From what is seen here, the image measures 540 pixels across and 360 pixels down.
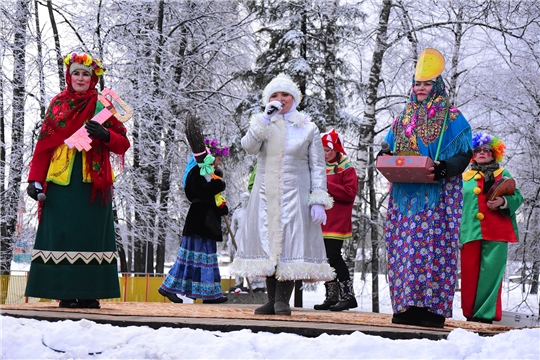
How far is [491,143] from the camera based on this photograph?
8219 mm

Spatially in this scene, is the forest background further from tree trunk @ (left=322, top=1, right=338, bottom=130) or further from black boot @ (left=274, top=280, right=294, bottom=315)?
black boot @ (left=274, top=280, right=294, bottom=315)

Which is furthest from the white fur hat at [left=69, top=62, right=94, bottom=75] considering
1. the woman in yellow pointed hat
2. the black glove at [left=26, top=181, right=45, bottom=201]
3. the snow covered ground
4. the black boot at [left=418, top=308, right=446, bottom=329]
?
the black boot at [left=418, top=308, right=446, bottom=329]

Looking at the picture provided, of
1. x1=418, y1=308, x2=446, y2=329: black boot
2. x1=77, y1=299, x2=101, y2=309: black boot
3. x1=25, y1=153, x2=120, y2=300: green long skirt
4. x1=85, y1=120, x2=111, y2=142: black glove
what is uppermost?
x1=85, y1=120, x2=111, y2=142: black glove

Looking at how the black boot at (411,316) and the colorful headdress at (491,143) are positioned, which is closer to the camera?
the black boot at (411,316)

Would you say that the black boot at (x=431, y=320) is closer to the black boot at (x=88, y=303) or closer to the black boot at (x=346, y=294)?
the black boot at (x=346, y=294)

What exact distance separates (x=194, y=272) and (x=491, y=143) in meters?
4.01

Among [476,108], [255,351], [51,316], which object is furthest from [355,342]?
[476,108]

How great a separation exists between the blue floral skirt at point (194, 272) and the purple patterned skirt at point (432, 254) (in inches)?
159

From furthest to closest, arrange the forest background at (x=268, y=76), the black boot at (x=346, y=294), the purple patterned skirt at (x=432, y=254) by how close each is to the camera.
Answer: the forest background at (x=268, y=76), the black boot at (x=346, y=294), the purple patterned skirt at (x=432, y=254)

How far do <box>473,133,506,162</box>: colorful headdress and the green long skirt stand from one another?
13.9ft

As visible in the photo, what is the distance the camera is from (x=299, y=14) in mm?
14453

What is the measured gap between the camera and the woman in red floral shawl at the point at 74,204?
6.19 m

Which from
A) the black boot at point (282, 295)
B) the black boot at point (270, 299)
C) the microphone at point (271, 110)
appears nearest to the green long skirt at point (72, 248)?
the black boot at point (270, 299)

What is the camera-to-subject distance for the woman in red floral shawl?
619 cm
